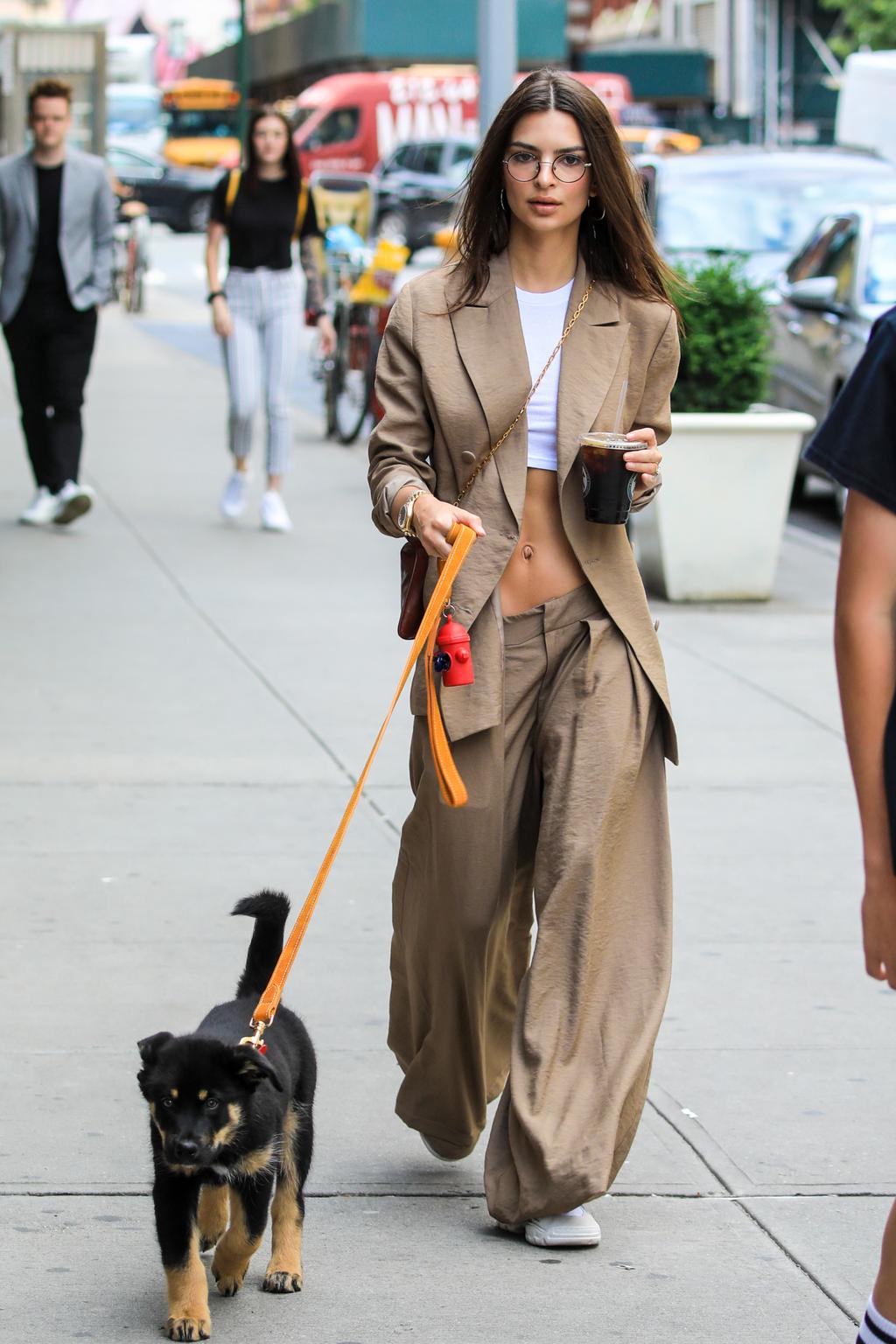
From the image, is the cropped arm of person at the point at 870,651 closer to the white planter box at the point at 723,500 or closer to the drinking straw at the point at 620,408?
the drinking straw at the point at 620,408

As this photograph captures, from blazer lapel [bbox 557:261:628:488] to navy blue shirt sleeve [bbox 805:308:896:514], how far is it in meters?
1.24

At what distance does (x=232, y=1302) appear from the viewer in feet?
→ 11.5

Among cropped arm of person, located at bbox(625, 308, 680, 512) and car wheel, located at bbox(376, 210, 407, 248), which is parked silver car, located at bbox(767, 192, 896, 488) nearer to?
cropped arm of person, located at bbox(625, 308, 680, 512)

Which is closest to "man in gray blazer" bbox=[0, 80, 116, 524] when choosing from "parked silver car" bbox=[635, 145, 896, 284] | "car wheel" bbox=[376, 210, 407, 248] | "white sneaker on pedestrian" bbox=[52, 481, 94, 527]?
"white sneaker on pedestrian" bbox=[52, 481, 94, 527]

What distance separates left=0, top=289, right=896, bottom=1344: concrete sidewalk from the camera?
3.57 m

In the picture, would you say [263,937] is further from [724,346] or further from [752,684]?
[724,346]

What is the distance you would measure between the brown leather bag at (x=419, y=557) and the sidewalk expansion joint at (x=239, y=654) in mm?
2574

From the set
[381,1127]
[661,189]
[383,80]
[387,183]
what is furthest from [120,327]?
[383,80]

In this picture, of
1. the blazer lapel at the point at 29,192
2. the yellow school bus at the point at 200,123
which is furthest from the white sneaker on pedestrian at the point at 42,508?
the yellow school bus at the point at 200,123

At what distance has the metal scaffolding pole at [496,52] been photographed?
11.9m

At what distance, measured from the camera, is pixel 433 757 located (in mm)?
3668

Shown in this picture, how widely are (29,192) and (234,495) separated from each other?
1986mm

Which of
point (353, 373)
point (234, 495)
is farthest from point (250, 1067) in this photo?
point (353, 373)

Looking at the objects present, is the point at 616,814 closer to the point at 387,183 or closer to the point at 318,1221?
the point at 318,1221
